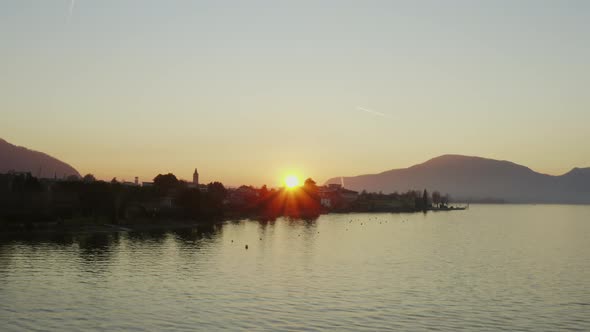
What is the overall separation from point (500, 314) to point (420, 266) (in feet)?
127

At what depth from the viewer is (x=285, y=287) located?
7488 cm

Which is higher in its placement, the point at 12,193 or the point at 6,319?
the point at 12,193

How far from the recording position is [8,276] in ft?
268

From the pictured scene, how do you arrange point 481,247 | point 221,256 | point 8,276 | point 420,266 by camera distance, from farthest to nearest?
point 481,247 < point 221,256 < point 420,266 < point 8,276

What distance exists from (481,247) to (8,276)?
103 m

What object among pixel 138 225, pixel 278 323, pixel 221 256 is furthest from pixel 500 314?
pixel 138 225

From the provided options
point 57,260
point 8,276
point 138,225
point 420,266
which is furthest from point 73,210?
point 420,266

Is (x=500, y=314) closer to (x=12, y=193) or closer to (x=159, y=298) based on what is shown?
(x=159, y=298)

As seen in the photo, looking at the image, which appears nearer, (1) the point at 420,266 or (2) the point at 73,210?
(1) the point at 420,266

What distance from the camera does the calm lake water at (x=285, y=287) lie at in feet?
184

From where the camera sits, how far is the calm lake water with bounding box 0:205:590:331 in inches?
2212

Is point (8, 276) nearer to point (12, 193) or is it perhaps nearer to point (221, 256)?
point (221, 256)

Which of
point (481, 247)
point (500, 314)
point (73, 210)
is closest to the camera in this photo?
point (500, 314)

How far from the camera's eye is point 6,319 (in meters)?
55.2
